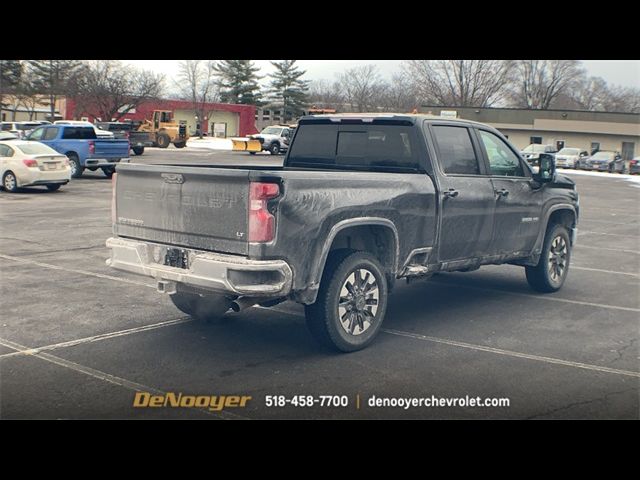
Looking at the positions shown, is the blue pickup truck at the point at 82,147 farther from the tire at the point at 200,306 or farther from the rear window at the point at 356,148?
the tire at the point at 200,306

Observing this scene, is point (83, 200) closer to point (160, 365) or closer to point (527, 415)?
point (160, 365)

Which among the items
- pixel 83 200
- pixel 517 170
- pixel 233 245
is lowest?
pixel 83 200

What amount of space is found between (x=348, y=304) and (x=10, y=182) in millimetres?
16899

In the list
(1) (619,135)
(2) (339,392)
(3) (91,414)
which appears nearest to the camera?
(3) (91,414)

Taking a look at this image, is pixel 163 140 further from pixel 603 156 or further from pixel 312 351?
pixel 312 351

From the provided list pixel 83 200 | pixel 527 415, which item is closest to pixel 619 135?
pixel 83 200

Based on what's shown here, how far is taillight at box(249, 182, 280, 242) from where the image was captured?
5.73 metres

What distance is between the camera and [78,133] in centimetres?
2616

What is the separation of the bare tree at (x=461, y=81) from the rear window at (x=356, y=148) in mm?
82919

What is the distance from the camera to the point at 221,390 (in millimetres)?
5488

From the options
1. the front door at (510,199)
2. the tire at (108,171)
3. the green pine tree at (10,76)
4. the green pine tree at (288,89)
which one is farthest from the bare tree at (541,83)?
the front door at (510,199)

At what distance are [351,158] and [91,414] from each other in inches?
156

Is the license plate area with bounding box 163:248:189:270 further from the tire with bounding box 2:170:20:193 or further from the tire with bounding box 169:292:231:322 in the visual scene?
the tire with bounding box 2:170:20:193

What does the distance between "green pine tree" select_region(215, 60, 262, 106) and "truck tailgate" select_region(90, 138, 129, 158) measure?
65195 millimetres
